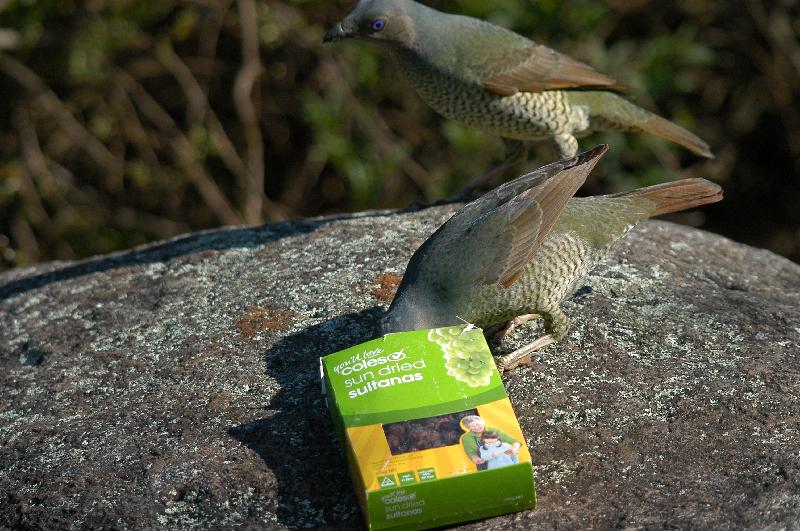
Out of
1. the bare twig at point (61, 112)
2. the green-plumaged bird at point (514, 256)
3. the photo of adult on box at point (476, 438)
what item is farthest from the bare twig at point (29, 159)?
the photo of adult on box at point (476, 438)

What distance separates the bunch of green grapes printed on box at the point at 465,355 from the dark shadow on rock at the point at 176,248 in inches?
69.2

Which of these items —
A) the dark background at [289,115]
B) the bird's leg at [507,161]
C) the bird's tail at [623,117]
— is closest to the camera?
the bird's tail at [623,117]

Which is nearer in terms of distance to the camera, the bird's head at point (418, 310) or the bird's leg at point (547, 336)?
the bird's head at point (418, 310)

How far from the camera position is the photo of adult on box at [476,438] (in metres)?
2.62

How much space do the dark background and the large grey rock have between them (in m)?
2.77

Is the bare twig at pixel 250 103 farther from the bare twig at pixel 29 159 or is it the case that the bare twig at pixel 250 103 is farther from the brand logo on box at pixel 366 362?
the brand logo on box at pixel 366 362

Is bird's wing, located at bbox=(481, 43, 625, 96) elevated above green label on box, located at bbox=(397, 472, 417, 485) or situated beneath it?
elevated above

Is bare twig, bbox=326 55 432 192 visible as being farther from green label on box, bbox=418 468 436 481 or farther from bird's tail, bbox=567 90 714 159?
green label on box, bbox=418 468 436 481

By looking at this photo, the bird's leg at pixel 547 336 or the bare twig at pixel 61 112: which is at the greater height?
the bare twig at pixel 61 112

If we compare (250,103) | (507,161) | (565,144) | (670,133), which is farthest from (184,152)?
(670,133)

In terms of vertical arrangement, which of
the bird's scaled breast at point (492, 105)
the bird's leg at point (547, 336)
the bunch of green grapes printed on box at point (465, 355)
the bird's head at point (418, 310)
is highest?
the bird's scaled breast at point (492, 105)

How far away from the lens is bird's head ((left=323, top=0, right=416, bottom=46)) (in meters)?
4.79

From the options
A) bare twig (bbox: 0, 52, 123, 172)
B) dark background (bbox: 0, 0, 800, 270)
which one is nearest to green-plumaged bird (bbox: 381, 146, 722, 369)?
dark background (bbox: 0, 0, 800, 270)

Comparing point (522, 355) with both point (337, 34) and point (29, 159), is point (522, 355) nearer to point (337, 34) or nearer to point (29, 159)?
point (337, 34)
